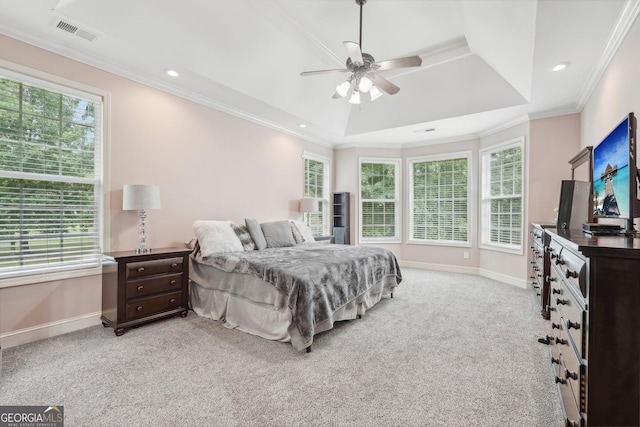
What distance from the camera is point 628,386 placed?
1.12m

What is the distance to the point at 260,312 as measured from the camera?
2791 mm

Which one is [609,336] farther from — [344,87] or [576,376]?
[344,87]

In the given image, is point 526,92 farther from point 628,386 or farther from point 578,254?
point 628,386

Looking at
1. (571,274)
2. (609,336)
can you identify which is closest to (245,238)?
(571,274)

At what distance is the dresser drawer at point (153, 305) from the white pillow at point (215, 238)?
22.3 inches

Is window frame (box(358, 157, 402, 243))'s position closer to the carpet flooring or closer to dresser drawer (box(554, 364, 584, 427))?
the carpet flooring

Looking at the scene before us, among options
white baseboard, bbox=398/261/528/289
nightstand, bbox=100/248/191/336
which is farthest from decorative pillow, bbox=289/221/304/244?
white baseboard, bbox=398/261/528/289

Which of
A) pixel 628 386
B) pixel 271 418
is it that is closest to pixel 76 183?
pixel 271 418

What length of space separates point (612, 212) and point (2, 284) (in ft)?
15.7

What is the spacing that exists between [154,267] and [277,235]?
1698mm

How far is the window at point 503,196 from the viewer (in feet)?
15.5

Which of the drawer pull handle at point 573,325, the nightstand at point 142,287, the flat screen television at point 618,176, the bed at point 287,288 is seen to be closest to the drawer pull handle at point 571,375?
the drawer pull handle at point 573,325

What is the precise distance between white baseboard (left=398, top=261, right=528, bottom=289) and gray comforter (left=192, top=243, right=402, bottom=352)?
2.38m

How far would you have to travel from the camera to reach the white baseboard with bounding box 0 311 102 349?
2547mm
